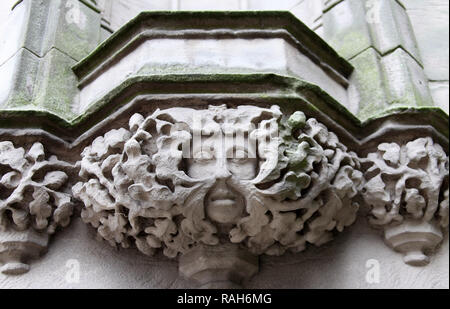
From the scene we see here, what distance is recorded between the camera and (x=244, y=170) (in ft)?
6.25

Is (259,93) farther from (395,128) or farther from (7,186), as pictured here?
(7,186)

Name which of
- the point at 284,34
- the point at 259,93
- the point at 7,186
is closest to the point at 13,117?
the point at 7,186

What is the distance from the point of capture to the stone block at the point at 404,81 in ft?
7.45

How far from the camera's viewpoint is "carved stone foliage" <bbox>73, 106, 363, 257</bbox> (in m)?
1.87

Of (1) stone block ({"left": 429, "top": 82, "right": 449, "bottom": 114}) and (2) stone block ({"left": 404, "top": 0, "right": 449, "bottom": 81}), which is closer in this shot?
(1) stone block ({"left": 429, "top": 82, "right": 449, "bottom": 114})

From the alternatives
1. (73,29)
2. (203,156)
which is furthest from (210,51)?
(73,29)

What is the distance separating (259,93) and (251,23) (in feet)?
1.32

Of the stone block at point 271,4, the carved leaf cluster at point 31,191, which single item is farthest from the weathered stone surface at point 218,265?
the stone block at point 271,4

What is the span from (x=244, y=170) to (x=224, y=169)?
85 millimetres

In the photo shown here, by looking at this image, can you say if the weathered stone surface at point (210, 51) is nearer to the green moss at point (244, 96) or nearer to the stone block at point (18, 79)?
the green moss at point (244, 96)

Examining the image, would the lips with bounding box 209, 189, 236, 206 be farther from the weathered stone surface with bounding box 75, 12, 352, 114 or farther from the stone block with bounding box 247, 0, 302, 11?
the stone block with bounding box 247, 0, 302, 11

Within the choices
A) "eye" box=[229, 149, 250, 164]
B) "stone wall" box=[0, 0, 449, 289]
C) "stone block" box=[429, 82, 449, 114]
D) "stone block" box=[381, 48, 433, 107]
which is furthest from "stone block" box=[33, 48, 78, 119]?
"stone block" box=[429, 82, 449, 114]

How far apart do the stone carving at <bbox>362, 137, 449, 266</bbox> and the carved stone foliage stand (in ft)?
0.31

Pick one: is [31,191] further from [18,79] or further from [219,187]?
[219,187]
